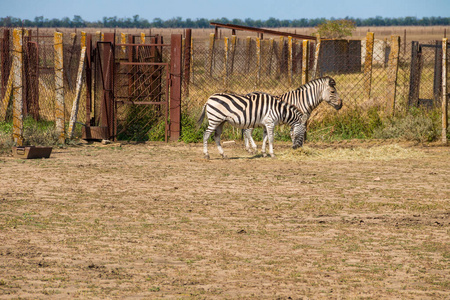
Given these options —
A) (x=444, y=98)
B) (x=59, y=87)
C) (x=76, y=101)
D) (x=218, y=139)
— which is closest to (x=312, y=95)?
(x=218, y=139)

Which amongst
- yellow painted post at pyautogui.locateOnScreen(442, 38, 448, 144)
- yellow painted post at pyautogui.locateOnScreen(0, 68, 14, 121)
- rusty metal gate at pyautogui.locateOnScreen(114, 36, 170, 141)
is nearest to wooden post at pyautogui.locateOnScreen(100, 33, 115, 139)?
rusty metal gate at pyautogui.locateOnScreen(114, 36, 170, 141)

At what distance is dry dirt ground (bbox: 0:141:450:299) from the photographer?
219 inches

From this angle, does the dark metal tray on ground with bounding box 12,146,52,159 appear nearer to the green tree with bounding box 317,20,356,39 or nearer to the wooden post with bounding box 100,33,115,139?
the wooden post with bounding box 100,33,115,139

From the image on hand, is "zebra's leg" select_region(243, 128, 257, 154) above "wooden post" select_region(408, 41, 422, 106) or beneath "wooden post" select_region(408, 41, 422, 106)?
beneath

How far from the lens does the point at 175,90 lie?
631 inches

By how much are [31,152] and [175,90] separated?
4.35 meters

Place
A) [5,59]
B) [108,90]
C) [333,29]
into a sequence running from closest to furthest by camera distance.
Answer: [108,90]
[5,59]
[333,29]

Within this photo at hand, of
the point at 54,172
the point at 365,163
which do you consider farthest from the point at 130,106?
the point at 365,163

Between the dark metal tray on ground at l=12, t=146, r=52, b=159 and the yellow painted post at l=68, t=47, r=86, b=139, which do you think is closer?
the dark metal tray on ground at l=12, t=146, r=52, b=159

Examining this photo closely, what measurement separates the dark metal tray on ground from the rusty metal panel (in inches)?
149

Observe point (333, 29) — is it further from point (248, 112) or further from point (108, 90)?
point (248, 112)

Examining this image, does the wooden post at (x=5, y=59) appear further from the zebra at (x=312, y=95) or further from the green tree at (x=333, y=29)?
the green tree at (x=333, y=29)

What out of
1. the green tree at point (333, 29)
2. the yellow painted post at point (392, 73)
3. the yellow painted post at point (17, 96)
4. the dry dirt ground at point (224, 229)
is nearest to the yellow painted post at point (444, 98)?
the yellow painted post at point (392, 73)

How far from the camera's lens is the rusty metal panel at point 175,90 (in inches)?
628
